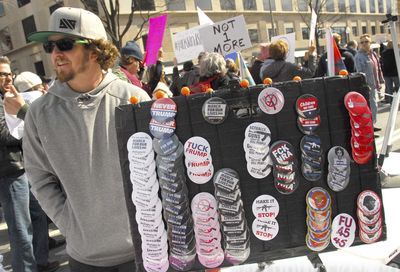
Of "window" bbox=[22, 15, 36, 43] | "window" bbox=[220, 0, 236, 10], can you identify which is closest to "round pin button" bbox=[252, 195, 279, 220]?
"window" bbox=[220, 0, 236, 10]

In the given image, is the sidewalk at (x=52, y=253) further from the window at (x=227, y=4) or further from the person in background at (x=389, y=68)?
the window at (x=227, y=4)

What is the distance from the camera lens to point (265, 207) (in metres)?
1.55

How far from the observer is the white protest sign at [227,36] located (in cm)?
624

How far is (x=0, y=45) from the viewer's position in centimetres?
3550

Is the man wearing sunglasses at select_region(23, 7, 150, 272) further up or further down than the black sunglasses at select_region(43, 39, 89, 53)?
further down

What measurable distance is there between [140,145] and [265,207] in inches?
20.7

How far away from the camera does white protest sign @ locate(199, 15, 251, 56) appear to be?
6.24 m

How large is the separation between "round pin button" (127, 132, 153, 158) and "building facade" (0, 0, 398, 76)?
24.2 metres

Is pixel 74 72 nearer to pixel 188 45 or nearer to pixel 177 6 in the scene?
pixel 188 45

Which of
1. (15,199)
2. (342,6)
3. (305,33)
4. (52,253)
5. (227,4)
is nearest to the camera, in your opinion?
(15,199)

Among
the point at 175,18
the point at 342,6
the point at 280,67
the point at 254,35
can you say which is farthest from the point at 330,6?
the point at 280,67

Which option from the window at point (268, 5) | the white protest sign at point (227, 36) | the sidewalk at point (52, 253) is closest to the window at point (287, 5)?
the window at point (268, 5)

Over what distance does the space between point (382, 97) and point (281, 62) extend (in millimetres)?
6719

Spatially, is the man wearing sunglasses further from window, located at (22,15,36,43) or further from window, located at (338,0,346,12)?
window, located at (338,0,346,12)
